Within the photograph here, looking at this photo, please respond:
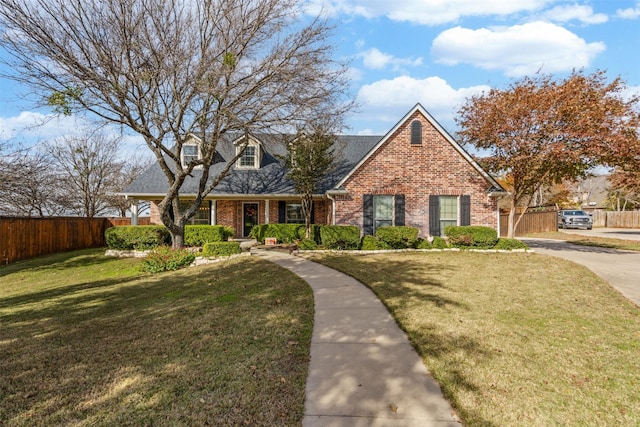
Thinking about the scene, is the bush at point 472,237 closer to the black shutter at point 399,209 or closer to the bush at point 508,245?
the bush at point 508,245

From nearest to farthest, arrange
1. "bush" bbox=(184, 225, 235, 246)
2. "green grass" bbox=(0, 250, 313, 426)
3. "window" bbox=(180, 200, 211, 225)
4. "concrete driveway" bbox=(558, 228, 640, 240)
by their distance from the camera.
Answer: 1. "green grass" bbox=(0, 250, 313, 426)
2. "bush" bbox=(184, 225, 235, 246)
3. "window" bbox=(180, 200, 211, 225)
4. "concrete driveway" bbox=(558, 228, 640, 240)

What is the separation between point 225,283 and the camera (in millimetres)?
8562

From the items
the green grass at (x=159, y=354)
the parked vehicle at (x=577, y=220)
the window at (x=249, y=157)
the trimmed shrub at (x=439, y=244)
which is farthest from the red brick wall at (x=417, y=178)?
the parked vehicle at (x=577, y=220)

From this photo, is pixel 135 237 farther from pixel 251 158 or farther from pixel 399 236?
pixel 399 236

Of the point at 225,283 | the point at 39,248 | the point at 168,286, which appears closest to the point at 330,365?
the point at 225,283

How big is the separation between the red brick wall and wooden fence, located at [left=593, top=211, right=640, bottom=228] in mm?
27803

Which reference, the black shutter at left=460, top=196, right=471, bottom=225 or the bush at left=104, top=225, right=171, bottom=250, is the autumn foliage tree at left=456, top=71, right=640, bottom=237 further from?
the bush at left=104, top=225, right=171, bottom=250

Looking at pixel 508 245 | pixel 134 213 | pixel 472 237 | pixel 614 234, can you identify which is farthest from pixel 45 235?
pixel 614 234

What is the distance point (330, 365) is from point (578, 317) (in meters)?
4.41

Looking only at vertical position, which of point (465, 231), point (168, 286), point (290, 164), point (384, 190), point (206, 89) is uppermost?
point (206, 89)

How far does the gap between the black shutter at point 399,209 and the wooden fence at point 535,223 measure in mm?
13973

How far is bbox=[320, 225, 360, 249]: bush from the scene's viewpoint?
1370 cm

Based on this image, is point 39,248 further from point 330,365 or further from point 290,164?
point 330,365

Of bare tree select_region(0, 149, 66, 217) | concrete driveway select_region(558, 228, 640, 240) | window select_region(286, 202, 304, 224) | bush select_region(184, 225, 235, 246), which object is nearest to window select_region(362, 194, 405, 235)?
window select_region(286, 202, 304, 224)
